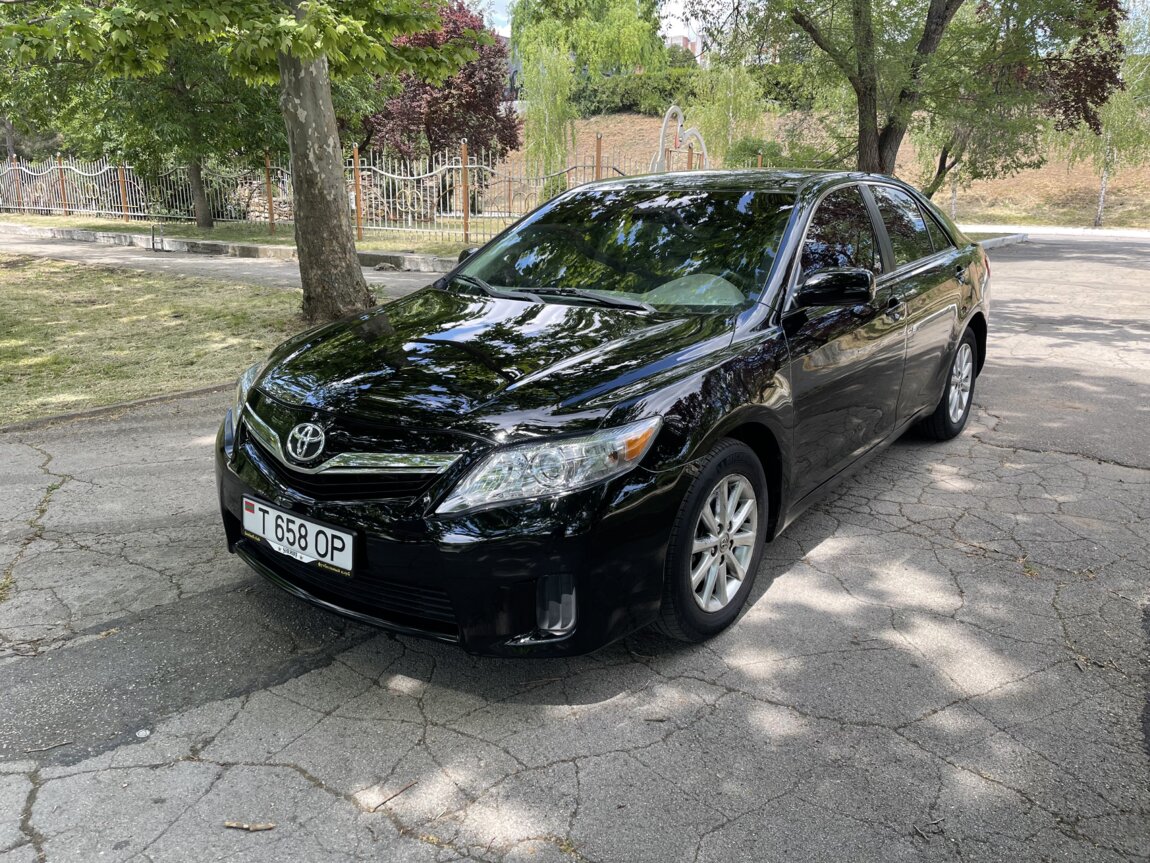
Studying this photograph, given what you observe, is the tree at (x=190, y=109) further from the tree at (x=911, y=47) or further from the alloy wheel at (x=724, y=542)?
the alloy wheel at (x=724, y=542)

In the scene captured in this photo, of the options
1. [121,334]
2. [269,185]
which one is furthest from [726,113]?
[121,334]

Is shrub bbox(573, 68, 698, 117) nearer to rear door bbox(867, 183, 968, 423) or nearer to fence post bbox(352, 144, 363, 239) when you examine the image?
fence post bbox(352, 144, 363, 239)

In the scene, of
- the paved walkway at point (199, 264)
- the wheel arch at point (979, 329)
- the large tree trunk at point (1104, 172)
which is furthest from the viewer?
the large tree trunk at point (1104, 172)

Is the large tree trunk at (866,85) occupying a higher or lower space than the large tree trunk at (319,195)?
higher

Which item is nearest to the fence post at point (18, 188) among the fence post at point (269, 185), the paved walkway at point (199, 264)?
the paved walkway at point (199, 264)

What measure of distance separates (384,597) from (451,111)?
1233 inches

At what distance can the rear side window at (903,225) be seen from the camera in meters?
4.64

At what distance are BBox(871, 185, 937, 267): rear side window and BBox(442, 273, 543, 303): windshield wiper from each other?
1977 millimetres

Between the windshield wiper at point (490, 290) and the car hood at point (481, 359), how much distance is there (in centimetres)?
6

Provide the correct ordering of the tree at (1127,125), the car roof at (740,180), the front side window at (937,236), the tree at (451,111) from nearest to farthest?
the car roof at (740,180) < the front side window at (937,236) < the tree at (1127,125) < the tree at (451,111)

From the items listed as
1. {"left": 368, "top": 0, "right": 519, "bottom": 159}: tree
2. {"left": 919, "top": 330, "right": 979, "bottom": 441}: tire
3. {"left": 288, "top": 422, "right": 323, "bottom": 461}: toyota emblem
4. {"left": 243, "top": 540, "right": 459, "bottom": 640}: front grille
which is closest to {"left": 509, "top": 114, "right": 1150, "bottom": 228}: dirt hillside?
{"left": 368, "top": 0, "right": 519, "bottom": 159}: tree

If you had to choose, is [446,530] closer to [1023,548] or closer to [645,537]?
[645,537]

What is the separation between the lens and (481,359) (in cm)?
314

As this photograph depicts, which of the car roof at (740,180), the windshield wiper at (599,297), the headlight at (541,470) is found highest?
the car roof at (740,180)
